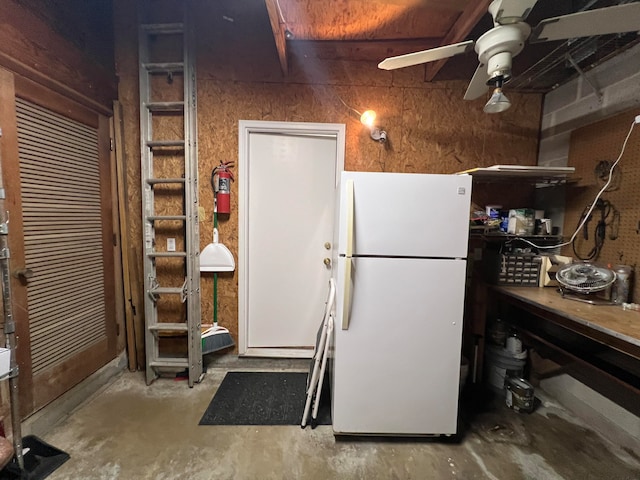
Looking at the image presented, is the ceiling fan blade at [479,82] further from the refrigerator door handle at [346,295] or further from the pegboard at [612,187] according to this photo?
the refrigerator door handle at [346,295]

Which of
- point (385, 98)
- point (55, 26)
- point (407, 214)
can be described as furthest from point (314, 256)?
point (55, 26)

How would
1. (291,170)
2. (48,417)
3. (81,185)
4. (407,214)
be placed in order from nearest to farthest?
(407,214), (48,417), (81,185), (291,170)

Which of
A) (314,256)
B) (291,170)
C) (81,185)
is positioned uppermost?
(291,170)

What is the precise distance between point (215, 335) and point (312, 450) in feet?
3.81

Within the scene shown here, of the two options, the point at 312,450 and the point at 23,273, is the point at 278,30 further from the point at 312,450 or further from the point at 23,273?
the point at 312,450

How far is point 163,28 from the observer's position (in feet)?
6.72

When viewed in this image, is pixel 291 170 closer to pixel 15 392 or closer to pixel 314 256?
pixel 314 256

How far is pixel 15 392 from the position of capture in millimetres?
1401

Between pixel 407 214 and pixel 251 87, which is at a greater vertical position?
pixel 251 87

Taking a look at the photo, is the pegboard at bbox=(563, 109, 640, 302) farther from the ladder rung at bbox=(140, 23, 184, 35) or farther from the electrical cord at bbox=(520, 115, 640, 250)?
the ladder rung at bbox=(140, 23, 184, 35)

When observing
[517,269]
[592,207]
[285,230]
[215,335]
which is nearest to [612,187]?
[592,207]

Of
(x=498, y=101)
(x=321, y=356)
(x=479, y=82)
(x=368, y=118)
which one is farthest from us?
(x=368, y=118)

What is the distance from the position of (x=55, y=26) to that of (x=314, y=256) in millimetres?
2322

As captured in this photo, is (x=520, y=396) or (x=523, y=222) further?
(x=523, y=222)
